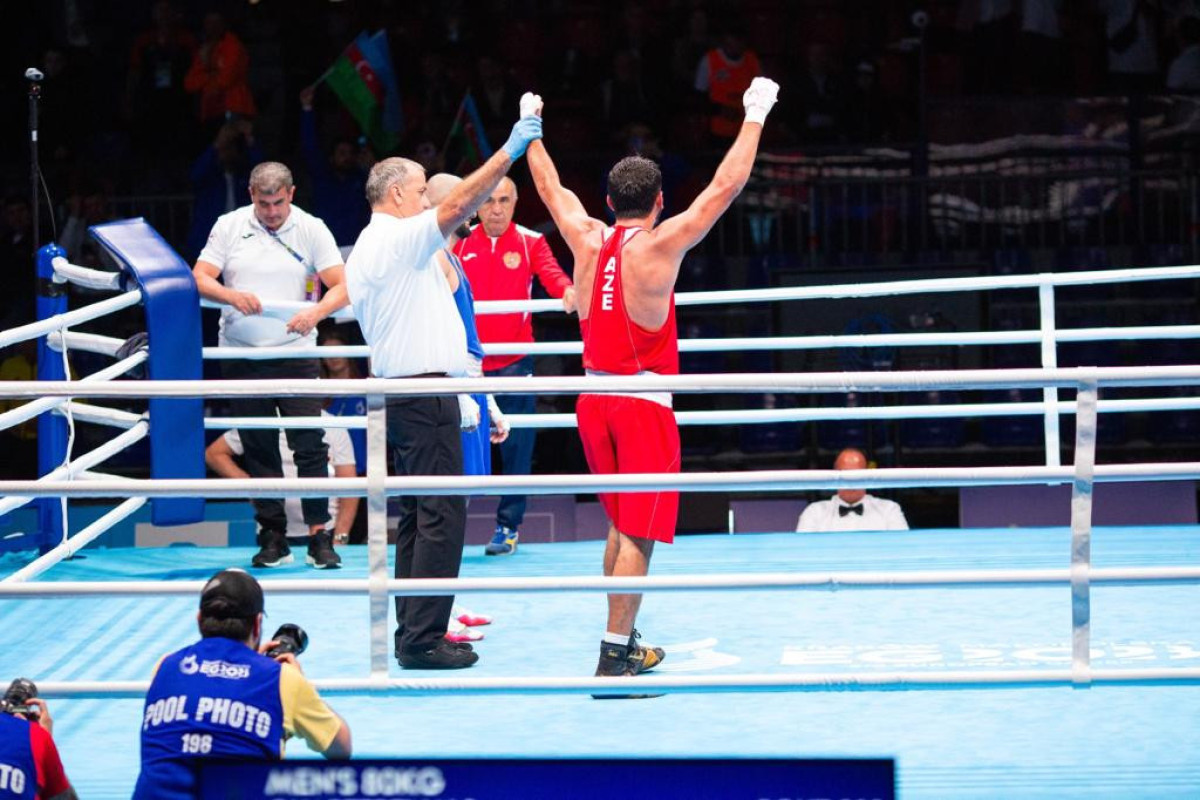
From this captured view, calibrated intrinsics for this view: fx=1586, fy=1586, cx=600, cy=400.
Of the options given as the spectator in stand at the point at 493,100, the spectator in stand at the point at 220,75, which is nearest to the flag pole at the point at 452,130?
the spectator in stand at the point at 493,100

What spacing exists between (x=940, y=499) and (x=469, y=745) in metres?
6.35

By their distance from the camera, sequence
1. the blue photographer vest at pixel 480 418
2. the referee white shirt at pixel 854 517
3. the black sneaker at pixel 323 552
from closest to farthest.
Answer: the blue photographer vest at pixel 480 418 < the black sneaker at pixel 323 552 < the referee white shirt at pixel 854 517

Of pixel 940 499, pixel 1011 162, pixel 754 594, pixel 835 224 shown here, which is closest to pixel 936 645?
pixel 754 594

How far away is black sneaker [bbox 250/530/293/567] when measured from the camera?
6.52m

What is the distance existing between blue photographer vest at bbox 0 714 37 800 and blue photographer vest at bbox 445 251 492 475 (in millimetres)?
2048

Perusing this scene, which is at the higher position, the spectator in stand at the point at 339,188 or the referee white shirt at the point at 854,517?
the spectator in stand at the point at 339,188

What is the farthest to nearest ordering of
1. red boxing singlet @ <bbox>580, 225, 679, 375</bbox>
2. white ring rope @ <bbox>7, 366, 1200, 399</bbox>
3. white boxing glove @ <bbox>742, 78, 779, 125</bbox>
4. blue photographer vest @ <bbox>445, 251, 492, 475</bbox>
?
blue photographer vest @ <bbox>445, 251, 492, 475</bbox>
red boxing singlet @ <bbox>580, 225, 679, 375</bbox>
white boxing glove @ <bbox>742, 78, 779, 125</bbox>
white ring rope @ <bbox>7, 366, 1200, 399</bbox>

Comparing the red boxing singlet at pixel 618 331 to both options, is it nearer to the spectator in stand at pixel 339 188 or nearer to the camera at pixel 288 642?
the camera at pixel 288 642

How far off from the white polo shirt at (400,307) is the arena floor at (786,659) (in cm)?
96

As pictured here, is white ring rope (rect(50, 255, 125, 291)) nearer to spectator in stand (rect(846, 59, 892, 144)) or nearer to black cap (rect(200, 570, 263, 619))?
black cap (rect(200, 570, 263, 619))

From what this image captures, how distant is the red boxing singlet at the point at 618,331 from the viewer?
15.4 ft

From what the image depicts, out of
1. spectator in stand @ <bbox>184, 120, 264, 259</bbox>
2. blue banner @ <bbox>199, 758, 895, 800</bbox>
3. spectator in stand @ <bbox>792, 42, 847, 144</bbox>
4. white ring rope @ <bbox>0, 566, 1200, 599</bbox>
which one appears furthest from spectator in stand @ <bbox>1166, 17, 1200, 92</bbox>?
blue banner @ <bbox>199, 758, 895, 800</bbox>

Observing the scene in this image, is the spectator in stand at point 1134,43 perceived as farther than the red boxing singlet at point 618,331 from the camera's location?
Yes

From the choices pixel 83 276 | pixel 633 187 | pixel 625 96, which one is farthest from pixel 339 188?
pixel 633 187
